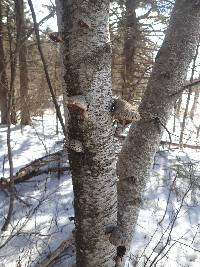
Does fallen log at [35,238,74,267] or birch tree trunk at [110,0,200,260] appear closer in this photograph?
birch tree trunk at [110,0,200,260]

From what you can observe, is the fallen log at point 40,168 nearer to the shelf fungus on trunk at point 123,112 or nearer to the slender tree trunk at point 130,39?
the shelf fungus on trunk at point 123,112

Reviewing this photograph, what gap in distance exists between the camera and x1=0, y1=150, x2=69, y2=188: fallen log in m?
4.73

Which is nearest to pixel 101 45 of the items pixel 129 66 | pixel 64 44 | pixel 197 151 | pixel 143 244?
pixel 64 44

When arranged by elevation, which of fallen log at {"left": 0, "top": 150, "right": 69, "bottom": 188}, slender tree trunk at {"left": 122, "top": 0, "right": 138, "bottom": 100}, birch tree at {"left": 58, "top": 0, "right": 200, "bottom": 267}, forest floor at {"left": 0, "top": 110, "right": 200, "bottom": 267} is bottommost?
forest floor at {"left": 0, "top": 110, "right": 200, "bottom": 267}

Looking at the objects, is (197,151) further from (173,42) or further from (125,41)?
(173,42)

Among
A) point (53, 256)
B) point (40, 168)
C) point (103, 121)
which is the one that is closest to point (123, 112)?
point (103, 121)

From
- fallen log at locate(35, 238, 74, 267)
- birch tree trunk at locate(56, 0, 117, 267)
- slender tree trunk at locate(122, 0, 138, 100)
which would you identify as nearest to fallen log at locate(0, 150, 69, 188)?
fallen log at locate(35, 238, 74, 267)

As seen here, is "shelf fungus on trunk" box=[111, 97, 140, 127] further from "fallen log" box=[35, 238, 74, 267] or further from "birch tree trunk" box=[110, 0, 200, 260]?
"fallen log" box=[35, 238, 74, 267]

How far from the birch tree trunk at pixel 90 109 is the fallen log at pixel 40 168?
2723 millimetres

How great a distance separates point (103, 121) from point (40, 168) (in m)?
3.51

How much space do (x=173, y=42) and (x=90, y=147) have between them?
1.03 meters

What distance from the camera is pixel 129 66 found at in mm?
9836

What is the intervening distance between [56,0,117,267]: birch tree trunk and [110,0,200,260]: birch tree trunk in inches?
11.9

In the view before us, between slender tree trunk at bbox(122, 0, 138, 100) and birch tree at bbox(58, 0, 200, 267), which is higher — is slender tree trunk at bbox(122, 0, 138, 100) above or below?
above
